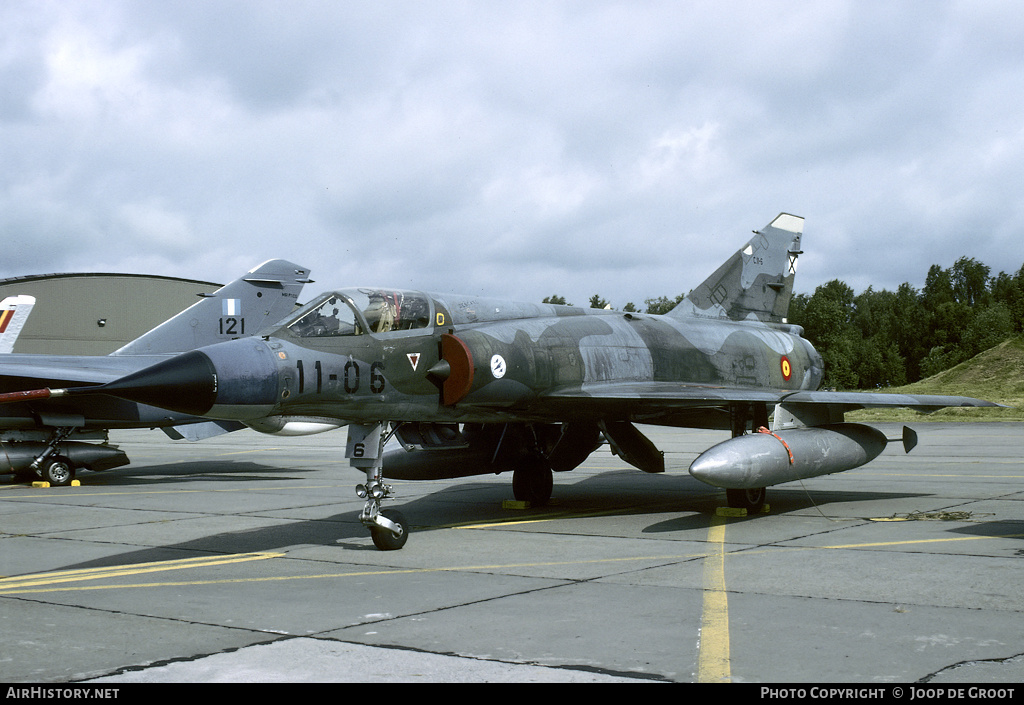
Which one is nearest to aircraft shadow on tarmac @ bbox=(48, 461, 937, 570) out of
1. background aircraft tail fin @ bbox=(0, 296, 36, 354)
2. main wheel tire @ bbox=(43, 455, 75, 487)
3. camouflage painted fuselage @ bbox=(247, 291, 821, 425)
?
main wheel tire @ bbox=(43, 455, 75, 487)

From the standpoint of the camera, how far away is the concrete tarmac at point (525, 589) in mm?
4980

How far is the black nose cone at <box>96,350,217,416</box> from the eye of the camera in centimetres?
787

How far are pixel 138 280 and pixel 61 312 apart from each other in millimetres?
3851

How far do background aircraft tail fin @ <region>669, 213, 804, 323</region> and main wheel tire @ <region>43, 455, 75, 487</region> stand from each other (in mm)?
12009

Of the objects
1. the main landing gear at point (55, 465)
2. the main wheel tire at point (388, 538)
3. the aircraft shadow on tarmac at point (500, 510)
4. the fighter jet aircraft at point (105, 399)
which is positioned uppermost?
the fighter jet aircraft at point (105, 399)

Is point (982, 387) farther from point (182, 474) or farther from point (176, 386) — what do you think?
point (176, 386)

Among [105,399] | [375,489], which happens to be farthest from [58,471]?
[375,489]

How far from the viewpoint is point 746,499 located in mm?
11695

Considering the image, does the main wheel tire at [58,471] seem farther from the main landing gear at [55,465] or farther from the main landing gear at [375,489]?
the main landing gear at [375,489]

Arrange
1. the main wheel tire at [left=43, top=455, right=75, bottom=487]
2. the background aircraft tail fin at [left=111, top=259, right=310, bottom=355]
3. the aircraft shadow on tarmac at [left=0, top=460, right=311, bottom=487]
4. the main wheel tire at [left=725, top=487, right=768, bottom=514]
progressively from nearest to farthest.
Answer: the main wheel tire at [left=725, top=487, right=768, bottom=514] → the main wheel tire at [left=43, top=455, right=75, bottom=487] → the aircraft shadow on tarmac at [left=0, top=460, right=311, bottom=487] → the background aircraft tail fin at [left=111, top=259, right=310, bottom=355]

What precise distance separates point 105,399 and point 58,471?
1.61 meters

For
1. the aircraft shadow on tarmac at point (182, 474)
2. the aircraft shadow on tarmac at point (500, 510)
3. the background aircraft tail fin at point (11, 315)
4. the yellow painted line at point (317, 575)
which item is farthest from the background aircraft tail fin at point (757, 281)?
the background aircraft tail fin at point (11, 315)

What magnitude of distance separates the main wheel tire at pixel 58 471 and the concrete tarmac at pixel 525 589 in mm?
3814

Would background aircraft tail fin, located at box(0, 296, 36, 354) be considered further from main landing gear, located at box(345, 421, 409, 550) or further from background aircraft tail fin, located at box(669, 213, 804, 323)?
main landing gear, located at box(345, 421, 409, 550)
